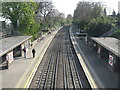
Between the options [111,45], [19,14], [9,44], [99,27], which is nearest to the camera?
[111,45]

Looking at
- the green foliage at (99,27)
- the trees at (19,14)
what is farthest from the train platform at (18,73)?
the green foliage at (99,27)

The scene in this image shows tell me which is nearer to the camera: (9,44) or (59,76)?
(59,76)

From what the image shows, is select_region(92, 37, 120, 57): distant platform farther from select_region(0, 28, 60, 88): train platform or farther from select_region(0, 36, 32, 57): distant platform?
select_region(0, 36, 32, 57): distant platform

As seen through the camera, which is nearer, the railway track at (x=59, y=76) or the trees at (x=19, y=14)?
the railway track at (x=59, y=76)

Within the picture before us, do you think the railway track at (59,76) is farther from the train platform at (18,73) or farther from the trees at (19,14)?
the trees at (19,14)

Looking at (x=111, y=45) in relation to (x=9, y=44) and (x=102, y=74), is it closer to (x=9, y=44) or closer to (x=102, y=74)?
(x=102, y=74)

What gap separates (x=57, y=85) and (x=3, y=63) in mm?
8983

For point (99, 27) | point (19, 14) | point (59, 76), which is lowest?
point (59, 76)

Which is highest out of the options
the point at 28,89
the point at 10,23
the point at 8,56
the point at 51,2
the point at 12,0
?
the point at 51,2

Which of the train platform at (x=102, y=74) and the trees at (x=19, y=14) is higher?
the trees at (x=19, y=14)

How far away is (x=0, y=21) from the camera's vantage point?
34.4 meters

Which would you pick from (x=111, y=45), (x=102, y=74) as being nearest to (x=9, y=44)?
(x=102, y=74)

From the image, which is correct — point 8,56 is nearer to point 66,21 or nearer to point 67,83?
point 67,83

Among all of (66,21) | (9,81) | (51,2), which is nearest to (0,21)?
(9,81)
